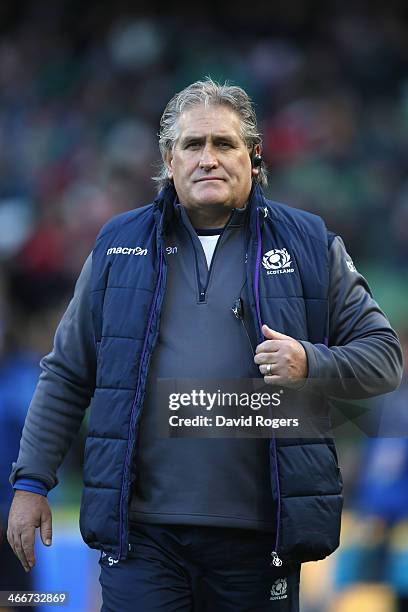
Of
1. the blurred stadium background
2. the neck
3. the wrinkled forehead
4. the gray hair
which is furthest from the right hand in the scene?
the blurred stadium background

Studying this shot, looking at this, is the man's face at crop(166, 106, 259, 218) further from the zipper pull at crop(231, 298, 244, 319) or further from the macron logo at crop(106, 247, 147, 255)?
the zipper pull at crop(231, 298, 244, 319)

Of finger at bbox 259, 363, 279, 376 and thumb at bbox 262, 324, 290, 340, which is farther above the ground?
thumb at bbox 262, 324, 290, 340

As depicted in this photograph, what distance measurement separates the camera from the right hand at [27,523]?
10.0 ft

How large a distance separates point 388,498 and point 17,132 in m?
5.07

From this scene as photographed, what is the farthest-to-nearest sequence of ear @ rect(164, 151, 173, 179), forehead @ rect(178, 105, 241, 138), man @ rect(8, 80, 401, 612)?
ear @ rect(164, 151, 173, 179) < forehead @ rect(178, 105, 241, 138) < man @ rect(8, 80, 401, 612)

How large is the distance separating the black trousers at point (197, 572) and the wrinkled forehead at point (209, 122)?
1.16m

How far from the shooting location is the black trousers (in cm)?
291

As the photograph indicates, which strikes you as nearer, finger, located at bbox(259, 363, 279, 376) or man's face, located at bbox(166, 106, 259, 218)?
finger, located at bbox(259, 363, 279, 376)

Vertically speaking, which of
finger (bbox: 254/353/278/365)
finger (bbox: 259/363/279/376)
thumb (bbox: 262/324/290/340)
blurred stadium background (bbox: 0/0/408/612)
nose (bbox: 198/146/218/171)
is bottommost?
finger (bbox: 259/363/279/376)

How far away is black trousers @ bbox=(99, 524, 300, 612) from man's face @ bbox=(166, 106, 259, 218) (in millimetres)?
963

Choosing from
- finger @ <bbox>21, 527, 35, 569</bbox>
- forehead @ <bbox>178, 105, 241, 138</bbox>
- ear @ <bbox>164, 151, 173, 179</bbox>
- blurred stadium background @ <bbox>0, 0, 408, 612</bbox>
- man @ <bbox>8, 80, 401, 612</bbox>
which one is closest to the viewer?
man @ <bbox>8, 80, 401, 612</bbox>

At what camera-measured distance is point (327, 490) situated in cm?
290

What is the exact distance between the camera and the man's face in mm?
3133

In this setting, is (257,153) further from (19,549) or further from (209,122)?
(19,549)
